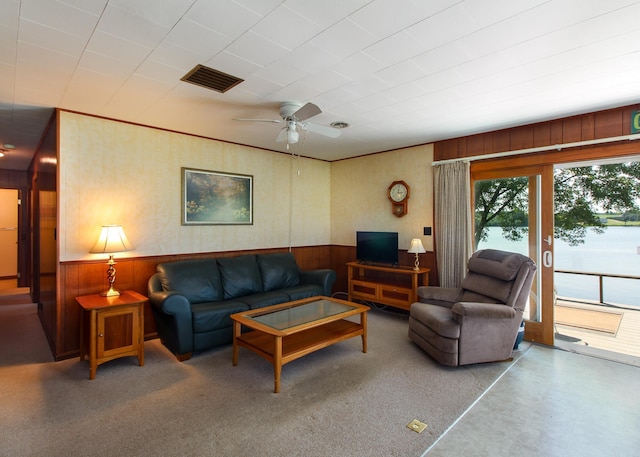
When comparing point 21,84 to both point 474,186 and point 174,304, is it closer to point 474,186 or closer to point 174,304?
point 174,304

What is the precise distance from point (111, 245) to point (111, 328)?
2.71 feet

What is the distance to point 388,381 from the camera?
2.88m

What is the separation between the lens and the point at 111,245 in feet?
11.1

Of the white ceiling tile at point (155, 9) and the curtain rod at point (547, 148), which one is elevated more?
the white ceiling tile at point (155, 9)

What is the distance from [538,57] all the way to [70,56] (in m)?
3.28

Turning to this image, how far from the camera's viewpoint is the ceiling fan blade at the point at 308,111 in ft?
8.80

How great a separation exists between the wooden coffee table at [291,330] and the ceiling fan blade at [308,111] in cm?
183

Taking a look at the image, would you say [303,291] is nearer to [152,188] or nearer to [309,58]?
[152,188]

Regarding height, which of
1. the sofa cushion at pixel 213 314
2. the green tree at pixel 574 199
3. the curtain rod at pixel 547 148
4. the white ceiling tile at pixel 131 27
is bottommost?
the sofa cushion at pixel 213 314

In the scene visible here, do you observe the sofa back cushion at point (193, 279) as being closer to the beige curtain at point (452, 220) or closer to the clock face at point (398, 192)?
the clock face at point (398, 192)

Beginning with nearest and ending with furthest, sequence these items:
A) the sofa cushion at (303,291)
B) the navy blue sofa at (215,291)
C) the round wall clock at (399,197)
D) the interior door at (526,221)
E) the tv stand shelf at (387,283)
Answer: the navy blue sofa at (215,291) → the interior door at (526,221) → the sofa cushion at (303,291) → the tv stand shelf at (387,283) → the round wall clock at (399,197)

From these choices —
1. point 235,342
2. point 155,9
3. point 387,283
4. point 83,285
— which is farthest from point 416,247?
point 83,285

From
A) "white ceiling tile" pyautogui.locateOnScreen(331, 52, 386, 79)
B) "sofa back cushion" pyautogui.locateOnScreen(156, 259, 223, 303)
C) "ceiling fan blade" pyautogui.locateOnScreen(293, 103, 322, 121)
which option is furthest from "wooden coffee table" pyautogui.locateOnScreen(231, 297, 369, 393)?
"white ceiling tile" pyautogui.locateOnScreen(331, 52, 386, 79)

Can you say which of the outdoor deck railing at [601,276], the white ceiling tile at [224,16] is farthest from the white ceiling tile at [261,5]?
the outdoor deck railing at [601,276]
